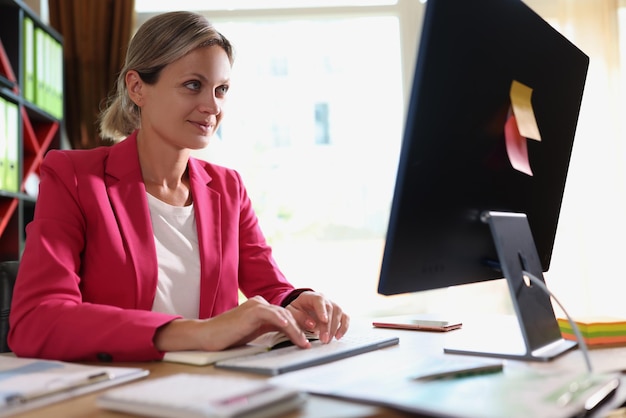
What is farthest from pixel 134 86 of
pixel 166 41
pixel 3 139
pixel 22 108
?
pixel 22 108

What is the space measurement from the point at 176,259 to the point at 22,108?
161 centimetres

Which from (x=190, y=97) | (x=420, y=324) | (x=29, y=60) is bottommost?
(x=420, y=324)

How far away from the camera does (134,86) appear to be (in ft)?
5.04

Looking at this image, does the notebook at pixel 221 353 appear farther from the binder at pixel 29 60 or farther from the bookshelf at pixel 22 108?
the binder at pixel 29 60

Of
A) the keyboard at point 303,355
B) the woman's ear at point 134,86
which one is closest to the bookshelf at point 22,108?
the woman's ear at point 134,86

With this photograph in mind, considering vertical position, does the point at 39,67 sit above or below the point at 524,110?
above

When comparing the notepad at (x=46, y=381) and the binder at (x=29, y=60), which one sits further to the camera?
the binder at (x=29, y=60)

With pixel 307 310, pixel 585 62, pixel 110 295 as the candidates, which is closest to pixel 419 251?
pixel 307 310

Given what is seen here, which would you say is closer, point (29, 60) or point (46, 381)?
point (46, 381)

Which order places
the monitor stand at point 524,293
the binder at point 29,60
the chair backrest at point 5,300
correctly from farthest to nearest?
the binder at point 29,60 → the chair backrest at point 5,300 → the monitor stand at point 524,293

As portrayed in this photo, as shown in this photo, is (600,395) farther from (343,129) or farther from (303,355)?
(343,129)

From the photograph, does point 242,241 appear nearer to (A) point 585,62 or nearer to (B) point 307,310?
(B) point 307,310

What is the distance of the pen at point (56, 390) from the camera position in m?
0.70

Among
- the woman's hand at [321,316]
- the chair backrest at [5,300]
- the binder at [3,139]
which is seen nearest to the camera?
the woman's hand at [321,316]
